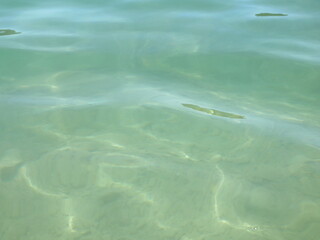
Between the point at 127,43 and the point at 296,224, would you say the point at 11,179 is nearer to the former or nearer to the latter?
the point at 296,224

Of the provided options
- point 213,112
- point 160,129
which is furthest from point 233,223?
point 213,112

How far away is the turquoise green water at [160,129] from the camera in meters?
1.75

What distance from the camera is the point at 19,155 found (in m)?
2.16

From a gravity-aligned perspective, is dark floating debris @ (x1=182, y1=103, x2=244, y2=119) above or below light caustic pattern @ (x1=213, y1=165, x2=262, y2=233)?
above

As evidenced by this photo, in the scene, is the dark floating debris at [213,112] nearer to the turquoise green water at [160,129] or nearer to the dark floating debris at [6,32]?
the turquoise green water at [160,129]

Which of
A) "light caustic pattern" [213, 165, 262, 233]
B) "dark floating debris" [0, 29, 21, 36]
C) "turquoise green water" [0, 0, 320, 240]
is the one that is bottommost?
"light caustic pattern" [213, 165, 262, 233]

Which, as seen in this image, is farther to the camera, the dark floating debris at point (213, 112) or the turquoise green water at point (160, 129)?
the dark floating debris at point (213, 112)

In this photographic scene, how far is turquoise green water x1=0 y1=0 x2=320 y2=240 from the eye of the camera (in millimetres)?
1754

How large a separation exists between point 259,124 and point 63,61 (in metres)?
1.94

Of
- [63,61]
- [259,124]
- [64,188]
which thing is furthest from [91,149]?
[63,61]

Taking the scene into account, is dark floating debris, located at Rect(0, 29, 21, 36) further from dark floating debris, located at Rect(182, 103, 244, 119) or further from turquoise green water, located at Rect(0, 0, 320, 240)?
dark floating debris, located at Rect(182, 103, 244, 119)

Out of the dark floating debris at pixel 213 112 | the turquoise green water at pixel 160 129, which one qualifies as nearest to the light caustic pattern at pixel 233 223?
the turquoise green water at pixel 160 129

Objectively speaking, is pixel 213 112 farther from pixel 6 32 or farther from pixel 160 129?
pixel 6 32

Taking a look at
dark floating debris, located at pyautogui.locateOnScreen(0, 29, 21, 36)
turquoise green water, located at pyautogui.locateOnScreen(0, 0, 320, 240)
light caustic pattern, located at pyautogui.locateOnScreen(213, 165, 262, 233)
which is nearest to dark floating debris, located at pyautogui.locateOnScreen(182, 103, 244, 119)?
turquoise green water, located at pyautogui.locateOnScreen(0, 0, 320, 240)
